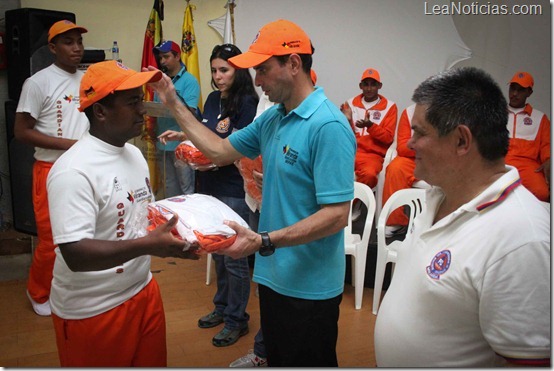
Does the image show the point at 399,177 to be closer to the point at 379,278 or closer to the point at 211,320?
the point at 379,278

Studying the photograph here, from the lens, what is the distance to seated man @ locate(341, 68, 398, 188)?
4.09m

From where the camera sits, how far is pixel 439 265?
1047mm

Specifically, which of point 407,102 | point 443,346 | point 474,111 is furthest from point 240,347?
point 407,102

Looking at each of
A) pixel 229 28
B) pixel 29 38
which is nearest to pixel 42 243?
pixel 29 38

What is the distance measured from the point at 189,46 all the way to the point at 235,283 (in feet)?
9.86

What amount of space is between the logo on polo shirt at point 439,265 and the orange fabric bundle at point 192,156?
1.48 meters

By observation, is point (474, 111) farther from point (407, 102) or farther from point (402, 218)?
point (407, 102)

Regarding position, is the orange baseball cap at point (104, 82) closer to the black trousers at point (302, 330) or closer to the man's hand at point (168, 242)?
the man's hand at point (168, 242)

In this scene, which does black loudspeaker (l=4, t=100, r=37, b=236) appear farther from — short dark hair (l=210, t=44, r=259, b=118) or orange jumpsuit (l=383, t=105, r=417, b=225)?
orange jumpsuit (l=383, t=105, r=417, b=225)

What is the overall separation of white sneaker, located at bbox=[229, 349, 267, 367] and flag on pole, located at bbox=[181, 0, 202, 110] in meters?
2.98

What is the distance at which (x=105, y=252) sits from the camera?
4.08 ft

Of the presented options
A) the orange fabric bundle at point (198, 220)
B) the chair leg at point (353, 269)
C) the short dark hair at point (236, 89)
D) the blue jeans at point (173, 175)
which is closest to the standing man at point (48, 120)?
Result: the blue jeans at point (173, 175)

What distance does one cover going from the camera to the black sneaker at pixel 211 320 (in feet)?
9.29

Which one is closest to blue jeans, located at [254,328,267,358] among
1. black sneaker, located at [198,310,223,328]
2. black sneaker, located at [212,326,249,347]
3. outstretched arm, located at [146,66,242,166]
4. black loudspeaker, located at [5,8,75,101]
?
black sneaker, located at [212,326,249,347]
